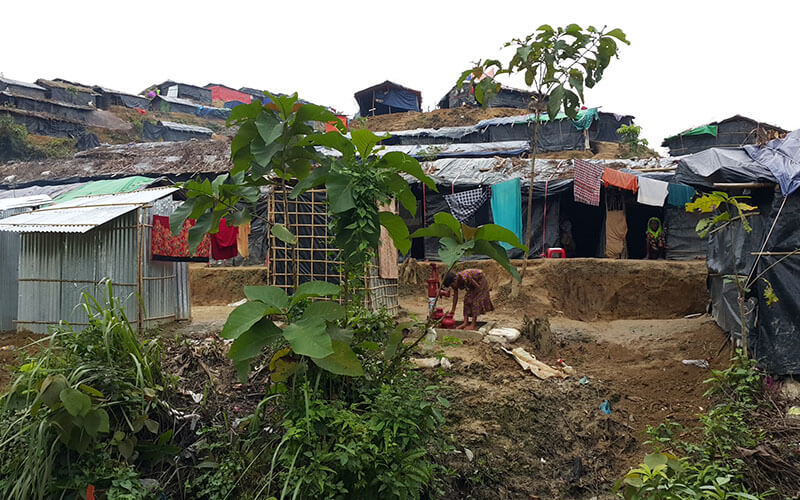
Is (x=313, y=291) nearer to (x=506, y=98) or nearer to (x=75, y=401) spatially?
(x=75, y=401)

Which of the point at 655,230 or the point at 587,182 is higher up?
the point at 587,182

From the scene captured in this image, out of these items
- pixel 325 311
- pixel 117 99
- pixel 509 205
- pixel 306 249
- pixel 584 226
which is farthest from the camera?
pixel 117 99

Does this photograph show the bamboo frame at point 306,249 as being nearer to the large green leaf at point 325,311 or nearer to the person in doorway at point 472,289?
the person in doorway at point 472,289

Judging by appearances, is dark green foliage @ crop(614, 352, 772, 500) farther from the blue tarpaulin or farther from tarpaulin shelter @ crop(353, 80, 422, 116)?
tarpaulin shelter @ crop(353, 80, 422, 116)

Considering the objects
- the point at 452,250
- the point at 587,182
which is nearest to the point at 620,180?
the point at 587,182

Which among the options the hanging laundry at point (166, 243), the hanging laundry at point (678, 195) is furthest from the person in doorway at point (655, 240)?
the hanging laundry at point (166, 243)

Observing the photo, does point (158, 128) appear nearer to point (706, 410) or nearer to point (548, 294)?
point (548, 294)

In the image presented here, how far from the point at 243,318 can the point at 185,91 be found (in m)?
43.4

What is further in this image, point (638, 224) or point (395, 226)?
point (638, 224)

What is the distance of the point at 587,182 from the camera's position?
1244 centimetres

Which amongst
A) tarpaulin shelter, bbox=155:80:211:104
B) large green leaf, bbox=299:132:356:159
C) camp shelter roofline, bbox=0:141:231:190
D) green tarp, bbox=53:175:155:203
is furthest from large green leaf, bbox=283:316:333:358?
tarpaulin shelter, bbox=155:80:211:104

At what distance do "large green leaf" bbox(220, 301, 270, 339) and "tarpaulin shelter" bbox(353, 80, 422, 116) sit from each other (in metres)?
28.0

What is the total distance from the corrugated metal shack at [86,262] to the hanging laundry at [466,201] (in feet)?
22.7

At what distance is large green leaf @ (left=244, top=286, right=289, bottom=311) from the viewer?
3086mm
